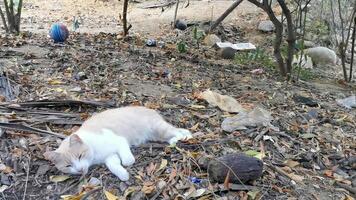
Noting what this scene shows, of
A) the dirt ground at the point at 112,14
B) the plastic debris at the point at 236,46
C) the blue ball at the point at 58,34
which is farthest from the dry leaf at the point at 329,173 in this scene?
the dirt ground at the point at 112,14

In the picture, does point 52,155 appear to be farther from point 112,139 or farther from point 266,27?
point 266,27

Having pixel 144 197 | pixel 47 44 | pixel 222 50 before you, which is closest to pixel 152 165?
pixel 144 197

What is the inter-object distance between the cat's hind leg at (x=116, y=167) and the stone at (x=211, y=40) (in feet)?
18.4

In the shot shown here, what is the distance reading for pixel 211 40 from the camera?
8.52 meters

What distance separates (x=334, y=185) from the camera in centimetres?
316

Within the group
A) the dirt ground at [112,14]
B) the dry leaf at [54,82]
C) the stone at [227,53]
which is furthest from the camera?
the dirt ground at [112,14]

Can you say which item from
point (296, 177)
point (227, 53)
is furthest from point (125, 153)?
point (227, 53)

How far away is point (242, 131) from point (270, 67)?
3.41 meters

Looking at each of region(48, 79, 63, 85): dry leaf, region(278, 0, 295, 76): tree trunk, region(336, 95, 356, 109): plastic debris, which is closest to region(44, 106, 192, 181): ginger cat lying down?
region(48, 79, 63, 85): dry leaf

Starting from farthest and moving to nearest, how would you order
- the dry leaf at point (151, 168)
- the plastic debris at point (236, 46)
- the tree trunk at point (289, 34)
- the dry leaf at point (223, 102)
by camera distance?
the plastic debris at point (236, 46) < the tree trunk at point (289, 34) < the dry leaf at point (223, 102) < the dry leaf at point (151, 168)

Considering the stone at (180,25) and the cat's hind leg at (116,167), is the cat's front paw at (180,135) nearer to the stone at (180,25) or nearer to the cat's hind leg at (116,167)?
the cat's hind leg at (116,167)

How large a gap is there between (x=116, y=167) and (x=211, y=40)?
19.4ft

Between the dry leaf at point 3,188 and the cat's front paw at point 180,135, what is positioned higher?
the cat's front paw at point 180,135

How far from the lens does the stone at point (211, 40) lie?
8438 mm
